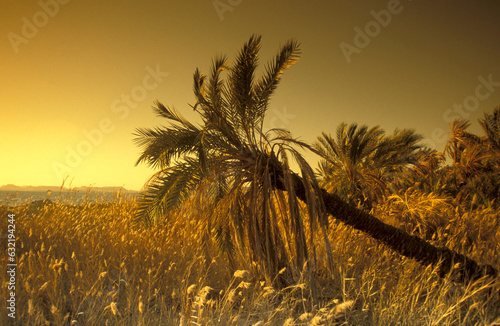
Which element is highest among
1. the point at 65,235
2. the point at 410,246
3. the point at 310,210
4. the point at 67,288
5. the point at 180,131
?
the point at 180,131

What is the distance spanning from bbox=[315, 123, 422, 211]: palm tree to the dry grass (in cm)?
128

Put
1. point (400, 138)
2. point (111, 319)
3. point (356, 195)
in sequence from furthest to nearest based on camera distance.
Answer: point (400, 138) → point (356, 195) → point (111, 319)

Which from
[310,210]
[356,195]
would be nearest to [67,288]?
[310,210]

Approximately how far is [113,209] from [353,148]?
25.7 ft

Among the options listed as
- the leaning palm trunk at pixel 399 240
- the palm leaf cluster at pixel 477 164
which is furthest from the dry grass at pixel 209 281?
the palm leaf cluster at pixel 477 164

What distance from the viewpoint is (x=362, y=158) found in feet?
35.2

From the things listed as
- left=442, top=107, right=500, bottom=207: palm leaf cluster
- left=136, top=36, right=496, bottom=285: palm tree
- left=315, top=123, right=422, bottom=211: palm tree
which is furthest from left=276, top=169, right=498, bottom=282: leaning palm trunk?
left=442, top=107, right=500, bottom=207: palm leaf cluster

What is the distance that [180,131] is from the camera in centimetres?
504

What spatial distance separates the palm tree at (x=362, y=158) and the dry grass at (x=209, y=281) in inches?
50.4

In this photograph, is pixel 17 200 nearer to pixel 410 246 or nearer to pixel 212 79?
pixel 212 79

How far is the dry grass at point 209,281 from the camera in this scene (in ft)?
11.3

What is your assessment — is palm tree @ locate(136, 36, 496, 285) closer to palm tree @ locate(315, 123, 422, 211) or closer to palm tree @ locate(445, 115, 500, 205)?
palm tree @ locate(315, 123, 422, 211)

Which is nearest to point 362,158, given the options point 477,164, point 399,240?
point 477,164

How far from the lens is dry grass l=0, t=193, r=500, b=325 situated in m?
3.44
